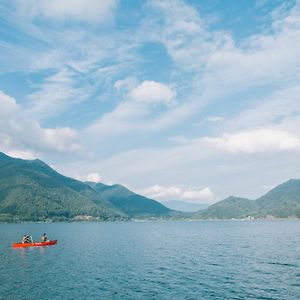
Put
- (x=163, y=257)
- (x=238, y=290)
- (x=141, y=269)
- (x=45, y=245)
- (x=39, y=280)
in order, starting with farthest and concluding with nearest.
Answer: (x=45, y=245) → (x=163, y=257) → (x=141, y=269) → (x=39, y=280) → (x=238, y=290)

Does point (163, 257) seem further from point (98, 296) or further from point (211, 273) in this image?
point (98, 296)

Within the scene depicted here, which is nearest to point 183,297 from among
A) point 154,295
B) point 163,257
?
point 154,295

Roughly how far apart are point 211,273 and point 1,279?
49467 millimetres

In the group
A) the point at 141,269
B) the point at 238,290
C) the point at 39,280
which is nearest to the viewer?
the point at 238,290

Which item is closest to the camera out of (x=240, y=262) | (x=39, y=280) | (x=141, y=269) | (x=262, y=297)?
(x=262, y=297)

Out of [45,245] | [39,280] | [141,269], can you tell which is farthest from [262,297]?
[45,245]

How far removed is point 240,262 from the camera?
339 feet

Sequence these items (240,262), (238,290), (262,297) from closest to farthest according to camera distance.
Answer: (262,297) < (238,290) < (240,262)

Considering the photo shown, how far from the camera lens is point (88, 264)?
105m

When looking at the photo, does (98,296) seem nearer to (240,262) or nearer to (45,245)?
(240,262)

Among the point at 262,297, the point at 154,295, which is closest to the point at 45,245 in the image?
the point at 154,295

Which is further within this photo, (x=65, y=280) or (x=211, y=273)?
(x=211, y=273)

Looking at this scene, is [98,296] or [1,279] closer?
[98,296]

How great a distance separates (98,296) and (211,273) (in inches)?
Result: 1266
